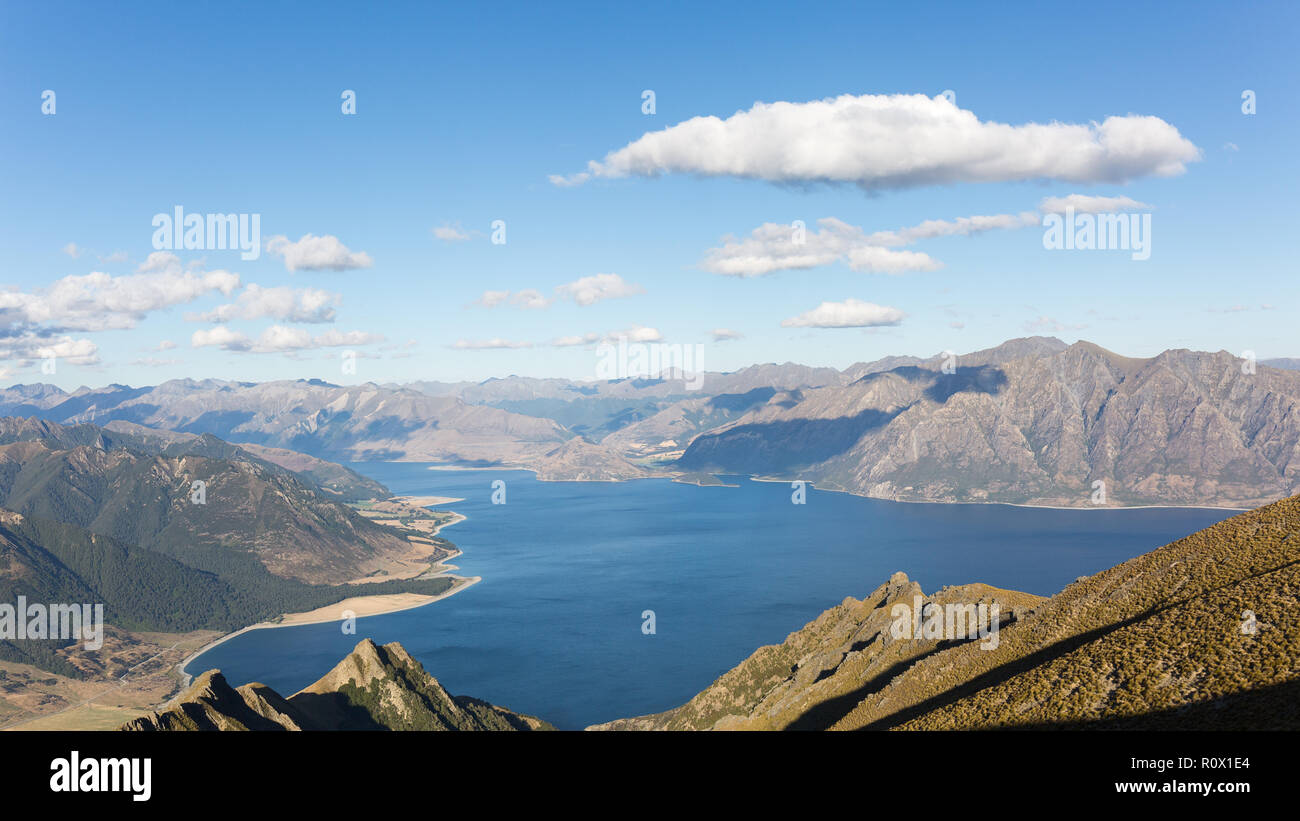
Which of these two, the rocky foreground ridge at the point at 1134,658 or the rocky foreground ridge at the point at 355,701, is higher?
the rocky foreground ridge at the point at 1134,658

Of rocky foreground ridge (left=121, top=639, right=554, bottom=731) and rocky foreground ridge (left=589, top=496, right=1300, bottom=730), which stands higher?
rocky foreground ridge (left=589, top=496, right=1300, bottom=730)

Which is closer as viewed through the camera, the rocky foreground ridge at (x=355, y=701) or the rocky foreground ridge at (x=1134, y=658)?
the rocky foreground ridge at (x=1134, y=658)

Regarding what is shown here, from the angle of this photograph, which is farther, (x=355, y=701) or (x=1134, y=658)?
(x=355, y=701)

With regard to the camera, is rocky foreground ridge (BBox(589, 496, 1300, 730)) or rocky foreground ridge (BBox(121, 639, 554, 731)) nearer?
rocky foreground ridge (BBox(589, 496, 1300, 730))

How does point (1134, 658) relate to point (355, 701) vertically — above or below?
above
